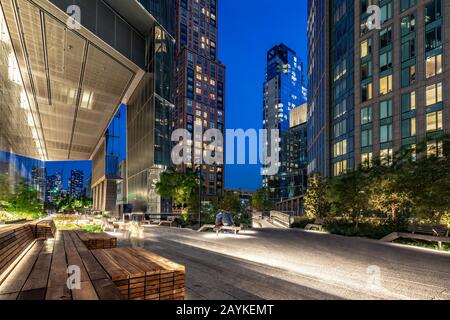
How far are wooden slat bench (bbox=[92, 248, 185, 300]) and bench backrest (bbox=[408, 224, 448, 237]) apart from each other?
15.9m

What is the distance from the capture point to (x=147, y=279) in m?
3.73

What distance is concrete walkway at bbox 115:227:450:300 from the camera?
5.86 metres

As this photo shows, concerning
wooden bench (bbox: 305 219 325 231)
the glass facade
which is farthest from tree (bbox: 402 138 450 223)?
the glass facade

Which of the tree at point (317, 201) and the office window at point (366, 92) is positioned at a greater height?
the office window at point (366, 92)

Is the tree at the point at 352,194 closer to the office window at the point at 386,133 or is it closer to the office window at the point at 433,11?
the office window at the point at 386,133

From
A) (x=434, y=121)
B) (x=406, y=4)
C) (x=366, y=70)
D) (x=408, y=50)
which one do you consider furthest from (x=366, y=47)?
(x=434, y=121)

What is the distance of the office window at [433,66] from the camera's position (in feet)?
116

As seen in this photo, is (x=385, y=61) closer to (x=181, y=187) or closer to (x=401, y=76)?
(x=401, y=76)

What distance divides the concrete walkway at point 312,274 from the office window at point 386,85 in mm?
36469

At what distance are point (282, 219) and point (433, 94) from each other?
82.4ft

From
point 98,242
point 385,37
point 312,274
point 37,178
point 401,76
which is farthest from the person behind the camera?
point 37,178

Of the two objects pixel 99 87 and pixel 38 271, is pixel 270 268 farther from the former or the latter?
pixel 99 87

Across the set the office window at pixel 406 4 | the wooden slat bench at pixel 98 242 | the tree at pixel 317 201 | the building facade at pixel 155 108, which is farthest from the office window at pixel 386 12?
the wooden slat bench at pixel 98 242

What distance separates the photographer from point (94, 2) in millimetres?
28781
